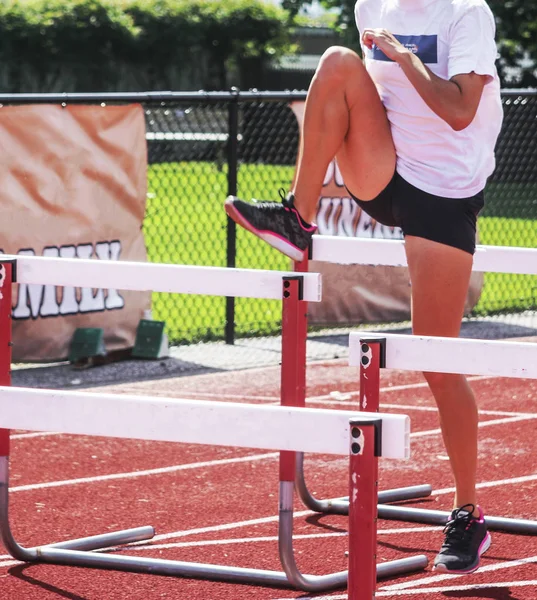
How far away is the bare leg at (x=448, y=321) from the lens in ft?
14.3

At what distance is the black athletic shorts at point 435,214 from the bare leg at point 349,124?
3.1 inches

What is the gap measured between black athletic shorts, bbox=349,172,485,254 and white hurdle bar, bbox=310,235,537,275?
0.45 metres

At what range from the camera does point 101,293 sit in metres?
8.60

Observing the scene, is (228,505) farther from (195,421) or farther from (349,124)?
(195,421)

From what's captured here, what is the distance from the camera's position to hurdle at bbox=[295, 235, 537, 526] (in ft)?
15.9

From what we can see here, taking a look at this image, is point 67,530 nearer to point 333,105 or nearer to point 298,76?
point 333,105

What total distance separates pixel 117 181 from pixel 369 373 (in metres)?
5.41

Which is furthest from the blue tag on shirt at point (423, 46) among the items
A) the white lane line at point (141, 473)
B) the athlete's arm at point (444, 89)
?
the white lane line at point (141, 473)

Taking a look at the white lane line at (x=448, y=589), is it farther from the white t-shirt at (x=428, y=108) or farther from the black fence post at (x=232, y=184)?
the black fence post at (x=232, y=184)

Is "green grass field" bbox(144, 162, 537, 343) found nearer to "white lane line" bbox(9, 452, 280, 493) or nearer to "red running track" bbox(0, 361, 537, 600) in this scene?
"red running track" bbox(0, 361, 537, 600)

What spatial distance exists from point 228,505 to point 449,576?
3.92 feet

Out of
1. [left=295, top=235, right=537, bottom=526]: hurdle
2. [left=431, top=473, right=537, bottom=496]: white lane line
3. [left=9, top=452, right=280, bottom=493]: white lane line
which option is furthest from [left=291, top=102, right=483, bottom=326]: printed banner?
[left=295, top=235, right=537, bottom=526]: hurdle

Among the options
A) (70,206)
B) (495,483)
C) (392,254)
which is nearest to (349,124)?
(392,254)

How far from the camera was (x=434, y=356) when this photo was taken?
11.4 feet
